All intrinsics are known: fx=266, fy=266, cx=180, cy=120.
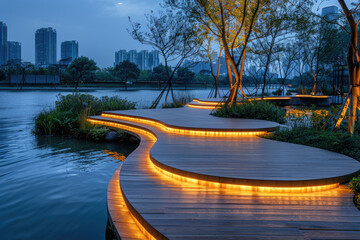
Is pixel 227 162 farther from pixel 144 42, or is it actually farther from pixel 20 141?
pixel 144 42

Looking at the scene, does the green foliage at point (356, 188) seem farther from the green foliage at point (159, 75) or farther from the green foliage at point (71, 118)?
the green foliage at point (159, 75)

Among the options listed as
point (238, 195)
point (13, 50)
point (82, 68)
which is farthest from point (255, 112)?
point (13, 50)

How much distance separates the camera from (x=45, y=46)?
425 ft

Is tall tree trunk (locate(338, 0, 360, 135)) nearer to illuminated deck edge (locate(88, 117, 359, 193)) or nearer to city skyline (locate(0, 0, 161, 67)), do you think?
illuminated deck edge (locate(88, 117, 359, 193))

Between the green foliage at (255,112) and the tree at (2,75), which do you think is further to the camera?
the tree at (2,75)

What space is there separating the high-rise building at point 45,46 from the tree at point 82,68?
86.2 metres

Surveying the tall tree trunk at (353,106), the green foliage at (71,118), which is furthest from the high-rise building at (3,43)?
the tall tree trunk at (353,106)

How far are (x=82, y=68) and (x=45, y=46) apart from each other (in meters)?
92.9

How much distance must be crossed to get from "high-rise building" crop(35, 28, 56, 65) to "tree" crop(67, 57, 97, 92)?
8625 centimetres

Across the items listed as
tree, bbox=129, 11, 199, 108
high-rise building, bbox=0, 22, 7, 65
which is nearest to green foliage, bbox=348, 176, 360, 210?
tree, bbox=129, 11, 199, 108

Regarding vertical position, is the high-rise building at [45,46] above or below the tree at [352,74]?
above

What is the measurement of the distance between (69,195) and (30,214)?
69 cm

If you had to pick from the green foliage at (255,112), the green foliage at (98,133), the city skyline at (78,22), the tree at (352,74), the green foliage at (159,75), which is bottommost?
the green foliage at (98,133)

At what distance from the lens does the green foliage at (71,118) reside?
883 cm
